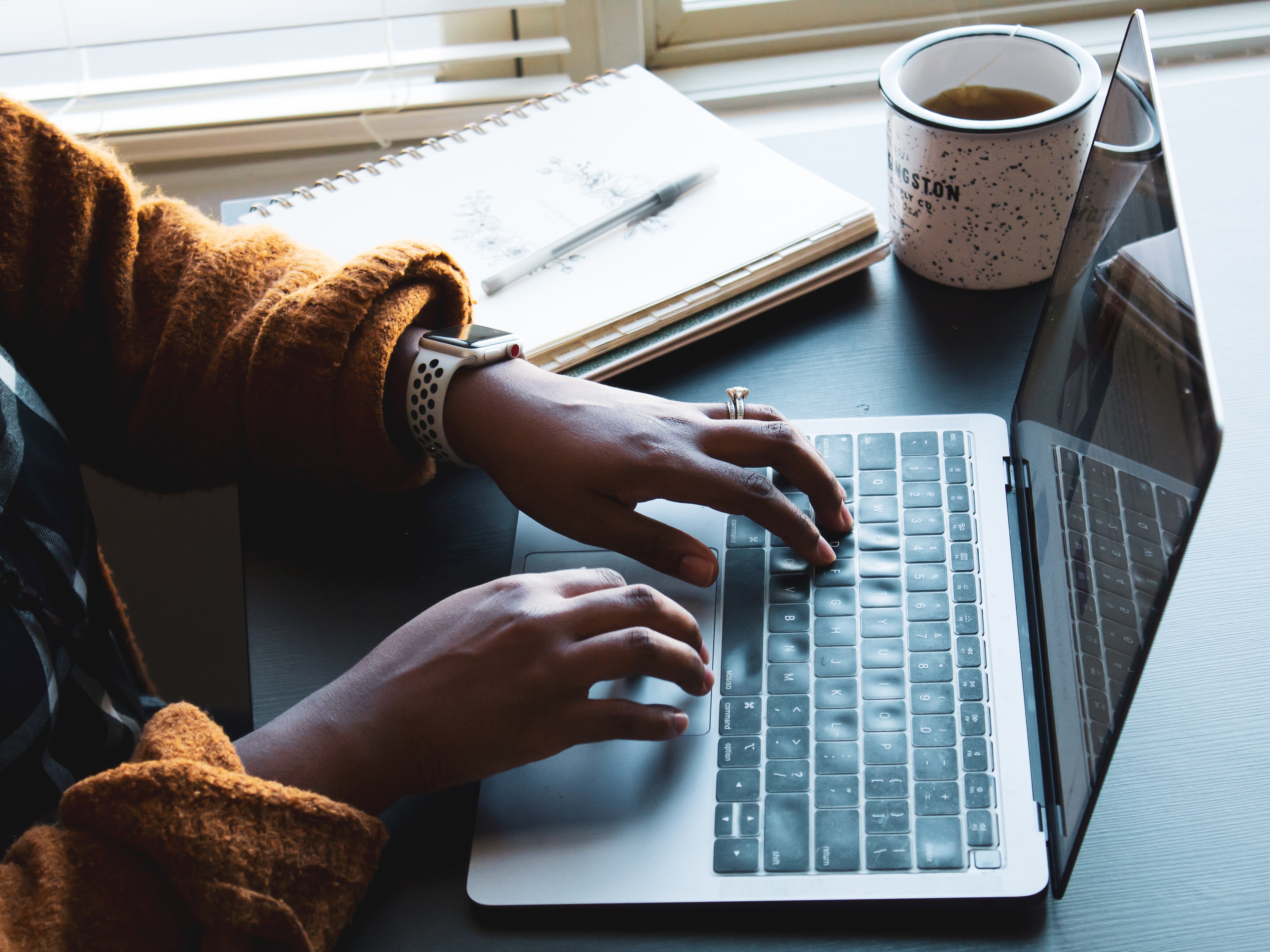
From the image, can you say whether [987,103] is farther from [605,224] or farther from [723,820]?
[723,820]

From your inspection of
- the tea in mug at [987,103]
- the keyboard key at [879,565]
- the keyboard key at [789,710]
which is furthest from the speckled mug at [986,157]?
the keyboard key at [789,710]

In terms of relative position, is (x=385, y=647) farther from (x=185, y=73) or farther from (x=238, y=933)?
(x=185, y=73)

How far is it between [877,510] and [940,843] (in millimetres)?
201

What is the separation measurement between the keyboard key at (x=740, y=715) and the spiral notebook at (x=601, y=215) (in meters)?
0.26

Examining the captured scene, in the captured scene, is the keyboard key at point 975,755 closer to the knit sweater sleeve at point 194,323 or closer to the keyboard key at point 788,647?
the keyboard key at point 788,647

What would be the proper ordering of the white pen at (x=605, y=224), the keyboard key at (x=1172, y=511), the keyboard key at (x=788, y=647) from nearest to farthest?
the keyboard key at (x=1172, y=511) < the keyboard key at (x=788, y=647) < the white pen at (x=605, y=224)

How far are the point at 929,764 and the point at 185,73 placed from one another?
1.00 metres

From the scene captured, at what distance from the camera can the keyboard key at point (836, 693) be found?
52 cm

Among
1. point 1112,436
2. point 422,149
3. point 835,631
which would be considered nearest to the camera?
point 1112,436

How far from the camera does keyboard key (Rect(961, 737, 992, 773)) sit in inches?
19.3

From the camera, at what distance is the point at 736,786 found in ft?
Answer: 1.63

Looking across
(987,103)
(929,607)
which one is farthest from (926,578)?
(987,103)

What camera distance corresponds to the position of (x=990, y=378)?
69 centimetres

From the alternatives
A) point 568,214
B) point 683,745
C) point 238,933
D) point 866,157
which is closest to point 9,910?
point 238,933
